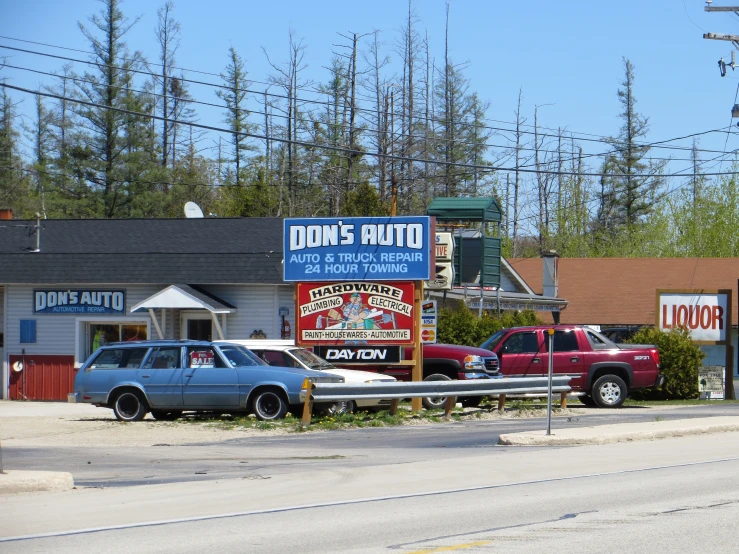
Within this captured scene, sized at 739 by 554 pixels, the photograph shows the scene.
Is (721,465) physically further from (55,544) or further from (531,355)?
(531,355)

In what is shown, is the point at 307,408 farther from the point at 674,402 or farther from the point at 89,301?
the point at 89,301

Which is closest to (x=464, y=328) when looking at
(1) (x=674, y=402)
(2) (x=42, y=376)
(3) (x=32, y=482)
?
(1) (x=674, y=402)

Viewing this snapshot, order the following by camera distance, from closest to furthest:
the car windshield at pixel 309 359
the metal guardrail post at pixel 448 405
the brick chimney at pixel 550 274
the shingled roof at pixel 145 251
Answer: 1. the car windshield at pixel 309 359
2. the metal guardrail post at pixel 448 405
3. the shingled roof at pixel 145 251
4. the brick chimney at pixel 550 274

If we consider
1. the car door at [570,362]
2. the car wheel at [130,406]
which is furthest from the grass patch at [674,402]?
the car wheel at [130,406]

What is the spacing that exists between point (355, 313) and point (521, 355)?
507 cm

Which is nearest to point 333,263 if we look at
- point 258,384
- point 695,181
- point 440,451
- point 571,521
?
point 258,384

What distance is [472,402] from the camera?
2528 centimetres

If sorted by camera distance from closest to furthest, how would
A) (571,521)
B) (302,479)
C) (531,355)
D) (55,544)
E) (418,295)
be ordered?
(55,544), (571,521), (302,479), (418,295), (531,355)

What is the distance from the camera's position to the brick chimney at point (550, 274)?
46156mm

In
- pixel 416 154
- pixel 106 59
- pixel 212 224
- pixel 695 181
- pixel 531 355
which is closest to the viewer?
pixel 531 355

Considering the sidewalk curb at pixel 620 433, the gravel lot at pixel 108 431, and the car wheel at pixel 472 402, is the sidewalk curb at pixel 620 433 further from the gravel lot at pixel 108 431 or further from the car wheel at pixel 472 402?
the car wheel at pixel 472 402

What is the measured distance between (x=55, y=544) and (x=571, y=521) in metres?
4.55

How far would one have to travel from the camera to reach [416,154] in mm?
53156

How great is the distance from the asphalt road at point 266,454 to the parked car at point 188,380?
1.56 m
